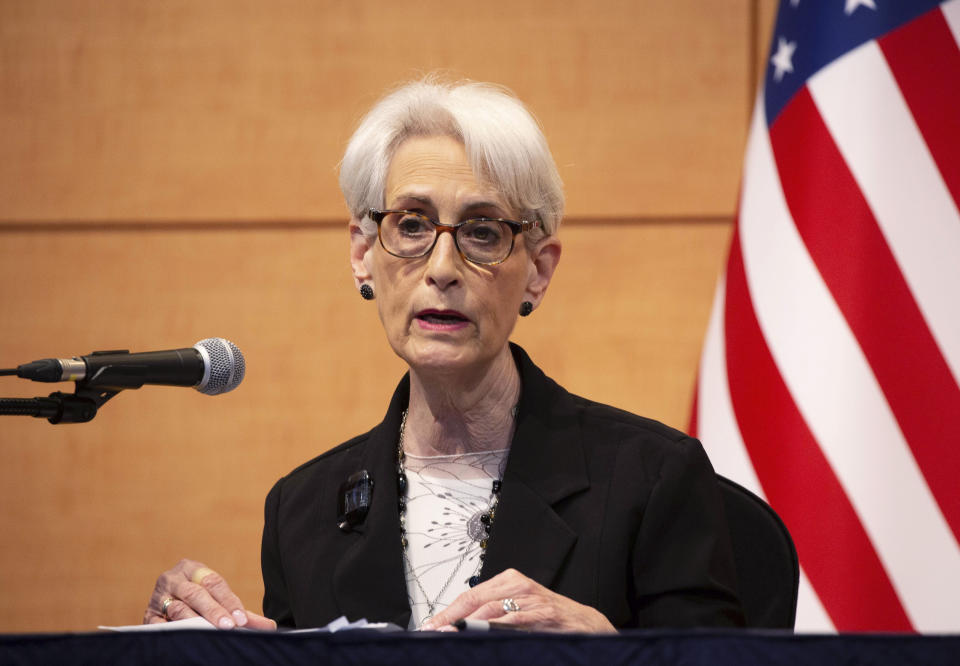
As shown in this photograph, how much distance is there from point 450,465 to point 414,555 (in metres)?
0.17

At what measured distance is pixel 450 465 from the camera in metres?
1.84

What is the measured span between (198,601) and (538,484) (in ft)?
1.87

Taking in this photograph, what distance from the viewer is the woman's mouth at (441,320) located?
1711mm

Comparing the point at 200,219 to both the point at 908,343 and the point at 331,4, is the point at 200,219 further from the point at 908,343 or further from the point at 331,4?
the point at 908,343

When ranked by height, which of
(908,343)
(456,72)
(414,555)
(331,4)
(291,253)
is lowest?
(414,555)

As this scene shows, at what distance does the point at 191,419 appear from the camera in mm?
3094

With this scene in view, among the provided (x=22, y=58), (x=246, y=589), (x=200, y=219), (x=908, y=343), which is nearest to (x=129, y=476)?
(x=246, y=589)

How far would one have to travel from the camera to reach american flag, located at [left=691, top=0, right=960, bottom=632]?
217cm

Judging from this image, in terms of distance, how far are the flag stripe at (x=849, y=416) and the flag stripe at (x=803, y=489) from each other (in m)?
0.02

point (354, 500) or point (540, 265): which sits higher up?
point (540, 265)

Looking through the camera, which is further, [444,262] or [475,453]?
[475,453]

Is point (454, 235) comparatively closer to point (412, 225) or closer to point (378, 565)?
point (412, 225)

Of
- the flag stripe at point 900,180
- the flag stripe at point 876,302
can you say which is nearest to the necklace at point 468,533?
the flag stripe at point 876,302

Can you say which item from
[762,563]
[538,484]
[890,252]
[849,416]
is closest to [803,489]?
[849,416]
